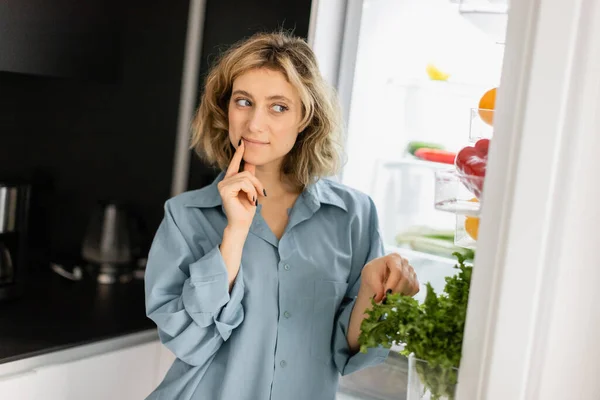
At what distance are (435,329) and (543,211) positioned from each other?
0.27 metres

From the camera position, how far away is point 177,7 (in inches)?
92.0

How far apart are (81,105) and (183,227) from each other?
1.09m

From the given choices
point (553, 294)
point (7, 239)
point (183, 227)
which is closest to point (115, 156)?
point (7, 239)

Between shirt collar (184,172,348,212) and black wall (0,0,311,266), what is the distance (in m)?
0.71

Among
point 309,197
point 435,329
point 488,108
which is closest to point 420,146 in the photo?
point 309,197

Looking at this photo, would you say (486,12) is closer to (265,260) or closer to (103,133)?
(265,260)

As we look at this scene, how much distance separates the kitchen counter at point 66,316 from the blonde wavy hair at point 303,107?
0.59 m

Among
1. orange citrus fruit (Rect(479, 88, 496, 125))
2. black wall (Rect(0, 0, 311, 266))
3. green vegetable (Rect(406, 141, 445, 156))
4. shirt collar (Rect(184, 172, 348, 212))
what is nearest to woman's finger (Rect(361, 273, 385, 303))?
shirt collar (Rect(184, 172, 348, 212))

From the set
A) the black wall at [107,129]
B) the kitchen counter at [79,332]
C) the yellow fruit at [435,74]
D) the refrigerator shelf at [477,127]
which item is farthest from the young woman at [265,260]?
the black wall at [107,129]

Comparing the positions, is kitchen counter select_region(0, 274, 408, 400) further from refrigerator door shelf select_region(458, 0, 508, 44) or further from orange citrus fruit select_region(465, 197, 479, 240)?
refrigerator door shelf select_region(458, 0, 508, 44)

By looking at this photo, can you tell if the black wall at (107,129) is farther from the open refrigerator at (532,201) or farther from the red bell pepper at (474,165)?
the open refrigerator at (532,201)

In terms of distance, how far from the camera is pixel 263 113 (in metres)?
1.46

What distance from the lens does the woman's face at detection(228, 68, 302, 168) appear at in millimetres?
1466

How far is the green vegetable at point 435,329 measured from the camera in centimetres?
112
